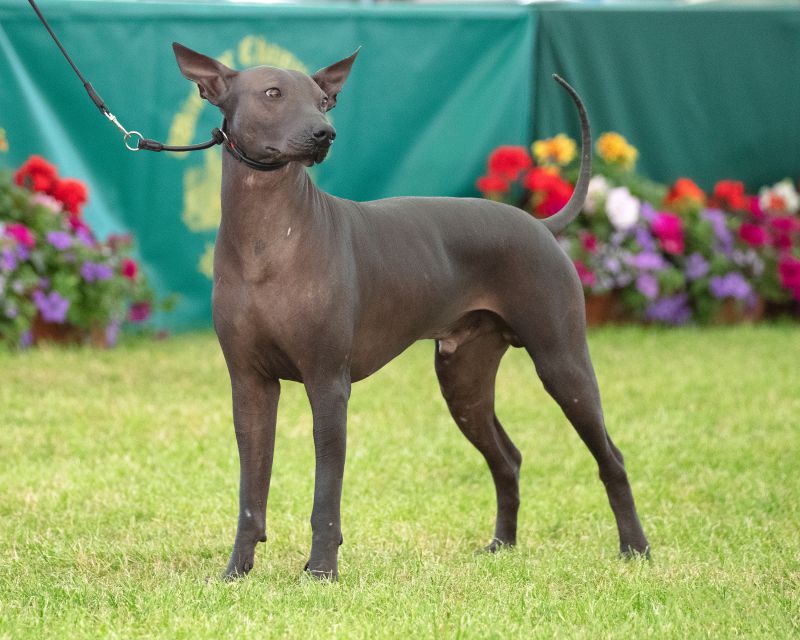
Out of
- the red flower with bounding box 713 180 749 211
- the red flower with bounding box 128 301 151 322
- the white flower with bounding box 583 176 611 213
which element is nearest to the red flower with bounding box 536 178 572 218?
the white flower with bounding box 583 176 611 213

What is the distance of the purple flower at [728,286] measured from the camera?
1046 centimetres

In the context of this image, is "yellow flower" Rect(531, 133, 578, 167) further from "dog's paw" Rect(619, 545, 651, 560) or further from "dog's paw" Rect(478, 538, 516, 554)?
"dog's paw" Rect(619, 545, 651, 560)

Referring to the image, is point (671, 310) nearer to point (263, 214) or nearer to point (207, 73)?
point (263, 214)

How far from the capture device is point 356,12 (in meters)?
10.0

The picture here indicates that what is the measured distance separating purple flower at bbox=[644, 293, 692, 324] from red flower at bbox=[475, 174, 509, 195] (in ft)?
4.82

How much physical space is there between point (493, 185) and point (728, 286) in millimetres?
2041

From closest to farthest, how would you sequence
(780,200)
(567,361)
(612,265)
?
1. (567,361)
2. (612,265)
3. (780,200)

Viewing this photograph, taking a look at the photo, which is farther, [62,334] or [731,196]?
[731,196]

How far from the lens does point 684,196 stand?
35.0 feet

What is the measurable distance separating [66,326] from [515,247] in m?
5.17

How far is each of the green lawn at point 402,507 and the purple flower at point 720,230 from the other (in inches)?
62.8

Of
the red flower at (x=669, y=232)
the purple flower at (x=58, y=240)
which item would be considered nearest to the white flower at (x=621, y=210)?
the red flower at (x=669, y=232)

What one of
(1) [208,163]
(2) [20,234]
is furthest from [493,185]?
(2) [20,234]

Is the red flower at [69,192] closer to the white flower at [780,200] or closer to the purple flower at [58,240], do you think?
the purple flower at [58,240]
